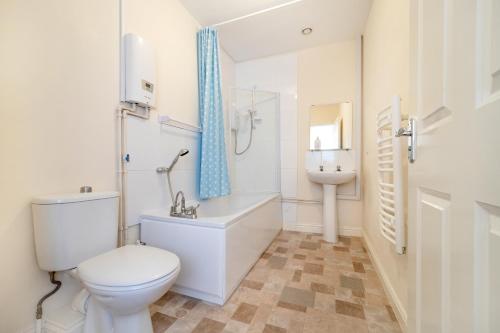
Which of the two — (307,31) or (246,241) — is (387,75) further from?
(246,241)

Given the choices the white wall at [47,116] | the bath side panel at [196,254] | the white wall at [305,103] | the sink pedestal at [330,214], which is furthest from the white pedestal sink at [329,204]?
the white wall at [47,116]

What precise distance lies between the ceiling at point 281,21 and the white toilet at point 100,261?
6.79ft

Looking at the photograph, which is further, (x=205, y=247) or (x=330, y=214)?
(x=330, y=214)

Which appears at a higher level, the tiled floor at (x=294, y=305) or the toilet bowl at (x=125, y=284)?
the toilet bowl at (x=125, y=284)

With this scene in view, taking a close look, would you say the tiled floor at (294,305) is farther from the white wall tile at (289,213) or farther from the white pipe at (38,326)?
the white wall tile at (289,213)

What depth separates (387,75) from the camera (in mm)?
1580

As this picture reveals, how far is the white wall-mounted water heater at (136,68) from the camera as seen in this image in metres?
1.48

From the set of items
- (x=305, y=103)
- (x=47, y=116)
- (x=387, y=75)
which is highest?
(x=305, y=103)

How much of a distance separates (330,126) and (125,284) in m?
2.67

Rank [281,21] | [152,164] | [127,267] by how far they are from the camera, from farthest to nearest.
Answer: [281,21]
[152,164]
[127,267]

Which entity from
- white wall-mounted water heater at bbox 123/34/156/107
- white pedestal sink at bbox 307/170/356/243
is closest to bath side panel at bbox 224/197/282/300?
white pedestal sink at bbox 307/170/356/243

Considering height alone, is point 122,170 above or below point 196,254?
above

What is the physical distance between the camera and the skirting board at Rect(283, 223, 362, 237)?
2.69 meters

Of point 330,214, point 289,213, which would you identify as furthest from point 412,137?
point 289,213
